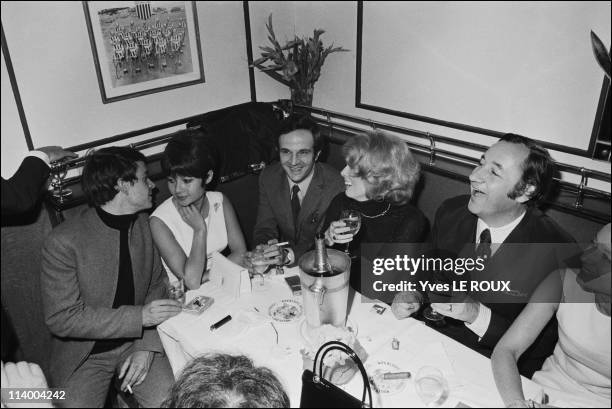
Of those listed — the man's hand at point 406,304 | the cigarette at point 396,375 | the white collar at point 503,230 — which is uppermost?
the white collar at point 503,230

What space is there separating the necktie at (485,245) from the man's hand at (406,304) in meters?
0.46

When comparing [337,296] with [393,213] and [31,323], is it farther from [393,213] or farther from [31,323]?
[31,323]

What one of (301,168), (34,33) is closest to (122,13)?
(34,33)

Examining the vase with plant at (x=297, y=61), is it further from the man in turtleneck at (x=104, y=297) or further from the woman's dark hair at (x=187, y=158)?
the man in turtleneck at (x=104, y=297)

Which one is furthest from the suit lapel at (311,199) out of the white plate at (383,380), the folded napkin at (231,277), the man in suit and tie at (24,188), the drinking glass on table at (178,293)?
the man in suit and tie at (24,188)

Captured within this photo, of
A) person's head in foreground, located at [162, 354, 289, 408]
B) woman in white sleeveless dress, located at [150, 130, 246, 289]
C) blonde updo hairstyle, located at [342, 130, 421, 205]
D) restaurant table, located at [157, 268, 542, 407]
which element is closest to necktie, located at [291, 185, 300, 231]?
woman in white sleeveless dress, located at [150, 130, 246, 289]

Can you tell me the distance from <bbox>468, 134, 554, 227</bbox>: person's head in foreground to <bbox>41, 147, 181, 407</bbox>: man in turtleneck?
1568mm

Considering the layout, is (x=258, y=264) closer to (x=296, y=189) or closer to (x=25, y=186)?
(x=296, y=189)

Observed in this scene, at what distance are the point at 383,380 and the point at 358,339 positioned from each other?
0.78ft

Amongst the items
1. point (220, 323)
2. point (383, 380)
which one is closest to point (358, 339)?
point (383, 380)

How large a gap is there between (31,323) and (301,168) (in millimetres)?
1844

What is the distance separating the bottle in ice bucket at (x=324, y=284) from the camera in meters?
1.75

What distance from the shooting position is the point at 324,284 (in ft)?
5.72

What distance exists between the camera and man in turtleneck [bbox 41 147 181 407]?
2.18 m
